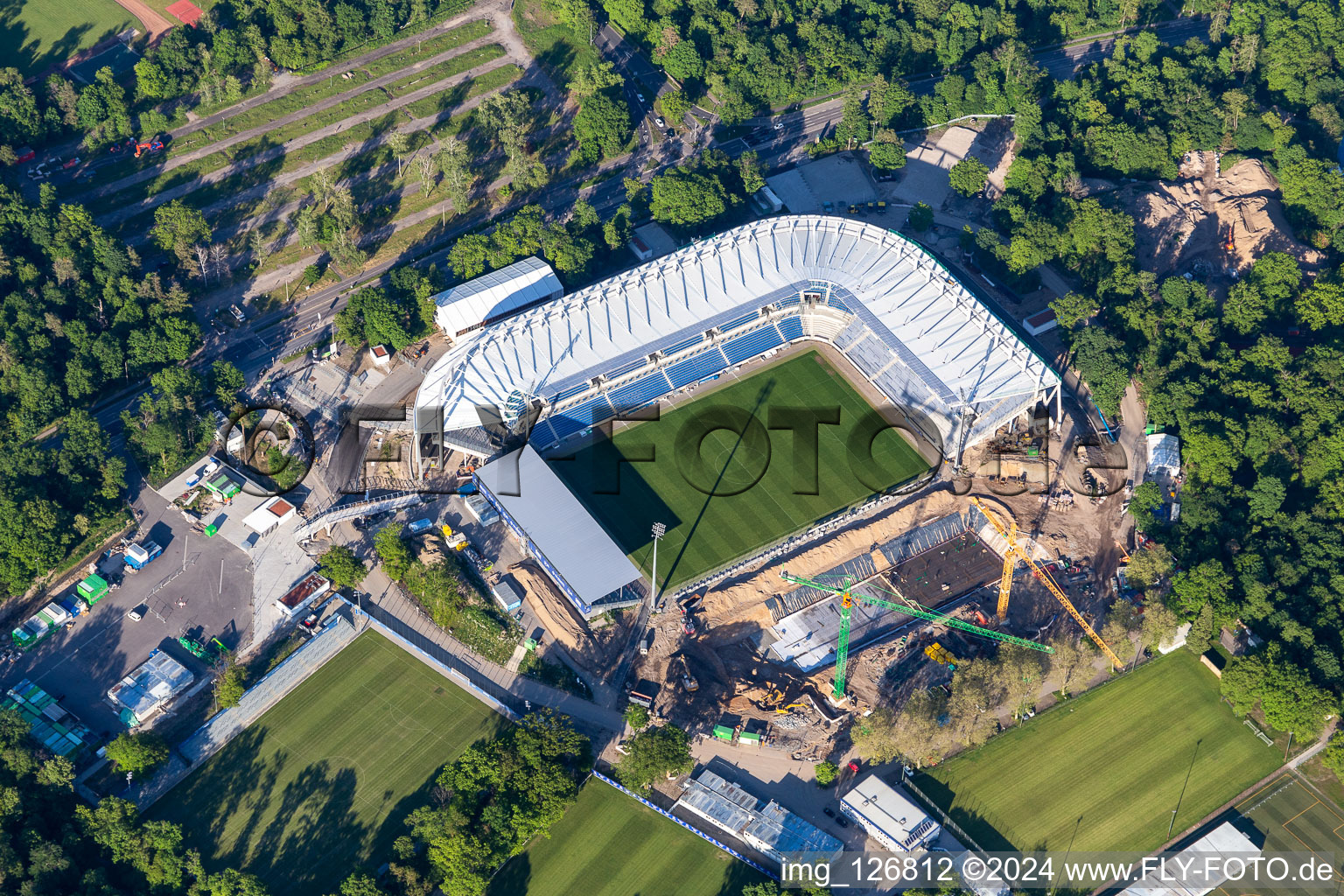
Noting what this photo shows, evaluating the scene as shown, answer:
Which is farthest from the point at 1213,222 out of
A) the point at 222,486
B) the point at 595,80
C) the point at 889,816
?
the point at 222,486

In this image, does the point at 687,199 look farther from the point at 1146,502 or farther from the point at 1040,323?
the point at 1146,502

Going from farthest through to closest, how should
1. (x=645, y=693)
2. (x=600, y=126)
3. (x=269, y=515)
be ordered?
(x=600, y=126), (x=269, y=515), (x=645, y=693)

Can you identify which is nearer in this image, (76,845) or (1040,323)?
(76,845)

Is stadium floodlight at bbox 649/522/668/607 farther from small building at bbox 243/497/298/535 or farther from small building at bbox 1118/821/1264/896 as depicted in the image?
small building at bbox 1118/821/1264/896

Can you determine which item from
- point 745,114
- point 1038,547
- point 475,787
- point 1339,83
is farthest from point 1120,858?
point 1339,83

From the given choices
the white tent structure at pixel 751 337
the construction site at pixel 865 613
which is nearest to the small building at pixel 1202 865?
the construction site at pixel 865 613

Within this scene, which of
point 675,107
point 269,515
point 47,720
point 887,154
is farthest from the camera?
point 675,107
